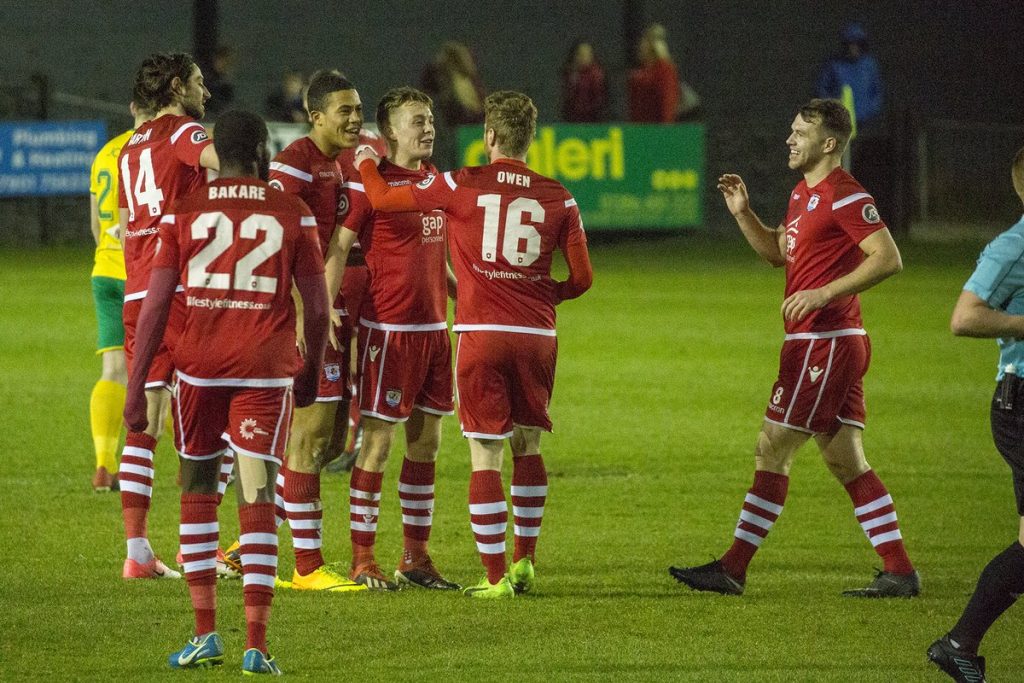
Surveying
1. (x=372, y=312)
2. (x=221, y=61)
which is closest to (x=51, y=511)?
(x=372, y=312)

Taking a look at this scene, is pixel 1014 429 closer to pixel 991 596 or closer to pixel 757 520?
pixel 991 596

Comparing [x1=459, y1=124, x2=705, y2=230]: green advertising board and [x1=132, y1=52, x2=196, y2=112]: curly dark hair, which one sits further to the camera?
[x1=459, y1=124, x2=705, y2=230]: green advertising board

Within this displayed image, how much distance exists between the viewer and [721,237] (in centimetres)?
2622

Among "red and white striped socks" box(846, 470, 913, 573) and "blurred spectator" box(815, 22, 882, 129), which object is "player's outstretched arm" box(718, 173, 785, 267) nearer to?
"red and white striped socks" box(846, 470, 913, 573)

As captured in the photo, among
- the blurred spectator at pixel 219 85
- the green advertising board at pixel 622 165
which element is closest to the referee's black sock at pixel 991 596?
the green advertising board at pixel 622 165

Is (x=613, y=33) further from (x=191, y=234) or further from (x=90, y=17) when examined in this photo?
(x=191, y=234)

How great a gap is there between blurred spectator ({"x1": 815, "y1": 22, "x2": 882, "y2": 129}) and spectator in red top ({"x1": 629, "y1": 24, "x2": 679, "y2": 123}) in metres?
2.17

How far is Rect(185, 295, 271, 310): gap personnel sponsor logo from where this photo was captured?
19.2ft

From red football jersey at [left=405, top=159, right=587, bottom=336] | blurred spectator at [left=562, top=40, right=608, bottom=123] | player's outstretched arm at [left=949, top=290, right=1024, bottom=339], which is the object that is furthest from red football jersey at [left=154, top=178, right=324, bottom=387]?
blurred spectator at [left=562, top=40, right=608, bottom=123]

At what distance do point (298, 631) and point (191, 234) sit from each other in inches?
66.6

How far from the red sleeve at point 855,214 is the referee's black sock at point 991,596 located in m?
1.82

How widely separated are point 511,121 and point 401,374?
1.20 m

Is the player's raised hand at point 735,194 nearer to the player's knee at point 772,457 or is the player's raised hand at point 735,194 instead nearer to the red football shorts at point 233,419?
the player's knee at point 772,457

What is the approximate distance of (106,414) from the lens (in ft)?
30.9
